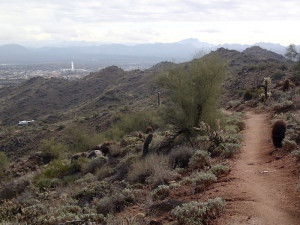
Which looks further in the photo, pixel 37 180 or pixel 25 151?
pixel 25 151

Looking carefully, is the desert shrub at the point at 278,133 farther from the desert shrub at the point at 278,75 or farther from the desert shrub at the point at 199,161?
the desert shrub at the point at 278,75

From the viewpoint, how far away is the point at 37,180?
1222 cm

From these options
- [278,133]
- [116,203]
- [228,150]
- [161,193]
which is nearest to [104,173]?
[116,203]

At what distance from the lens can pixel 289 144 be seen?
902 centimetres

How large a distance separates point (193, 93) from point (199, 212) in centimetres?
869

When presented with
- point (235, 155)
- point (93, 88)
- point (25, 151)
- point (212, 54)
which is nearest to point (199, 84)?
point (212, 54)

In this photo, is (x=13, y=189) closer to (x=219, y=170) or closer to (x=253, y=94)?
(x=219, y=170)

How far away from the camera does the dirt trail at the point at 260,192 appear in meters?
4.84

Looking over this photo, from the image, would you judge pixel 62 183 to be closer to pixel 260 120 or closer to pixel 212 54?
pixel 212 54

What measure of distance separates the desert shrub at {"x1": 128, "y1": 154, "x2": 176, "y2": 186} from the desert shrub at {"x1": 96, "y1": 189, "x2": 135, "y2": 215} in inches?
40.6

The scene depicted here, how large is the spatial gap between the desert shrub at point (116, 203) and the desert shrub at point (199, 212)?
6.47 ft

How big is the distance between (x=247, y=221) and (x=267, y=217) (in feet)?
1.28

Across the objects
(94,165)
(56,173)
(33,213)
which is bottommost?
(56,173)

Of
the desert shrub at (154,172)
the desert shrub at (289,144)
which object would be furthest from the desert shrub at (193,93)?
the desert shrub at (289,144)
